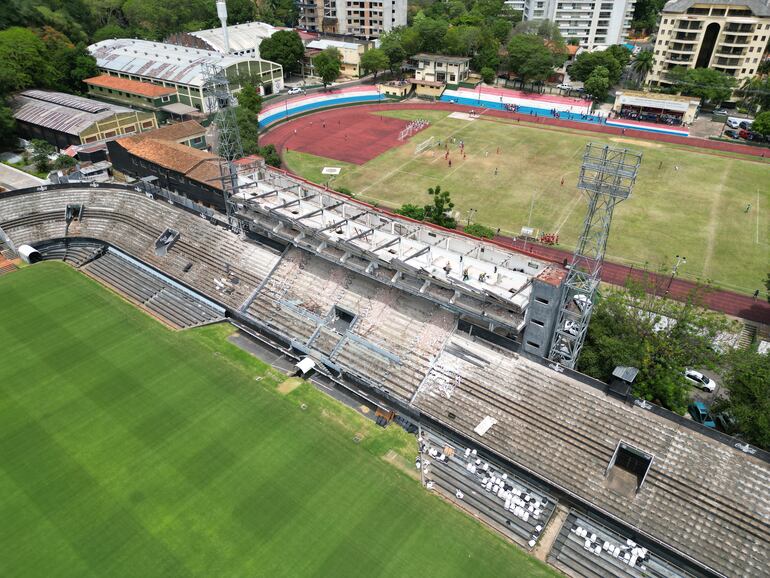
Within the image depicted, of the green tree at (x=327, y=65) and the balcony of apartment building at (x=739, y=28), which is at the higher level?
the balcony of apartment building at (x=739, y=28)

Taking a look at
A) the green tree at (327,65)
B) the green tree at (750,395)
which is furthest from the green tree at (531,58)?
the green tree at (750,395)

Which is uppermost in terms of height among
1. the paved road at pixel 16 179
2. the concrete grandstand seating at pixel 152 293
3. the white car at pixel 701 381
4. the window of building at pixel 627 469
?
the paved road at pixel 16 179

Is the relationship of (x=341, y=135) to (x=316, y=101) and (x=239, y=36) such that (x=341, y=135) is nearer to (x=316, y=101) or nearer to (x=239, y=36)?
(x=316, y=101)

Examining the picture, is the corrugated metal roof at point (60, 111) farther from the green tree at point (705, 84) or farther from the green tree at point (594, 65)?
the green tree at point (705, 84)

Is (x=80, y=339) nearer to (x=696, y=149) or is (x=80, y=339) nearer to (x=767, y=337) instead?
(x=767, y=337)

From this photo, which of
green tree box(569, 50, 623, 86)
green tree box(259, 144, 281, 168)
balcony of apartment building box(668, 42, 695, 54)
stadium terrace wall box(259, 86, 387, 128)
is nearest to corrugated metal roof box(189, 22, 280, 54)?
stadium terrace wall box(259, 86, 387, 128)

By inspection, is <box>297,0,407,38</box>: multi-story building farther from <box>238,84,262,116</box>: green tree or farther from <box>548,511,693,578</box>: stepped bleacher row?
<box>548,511,693,578</box>: stepped bleacher row
